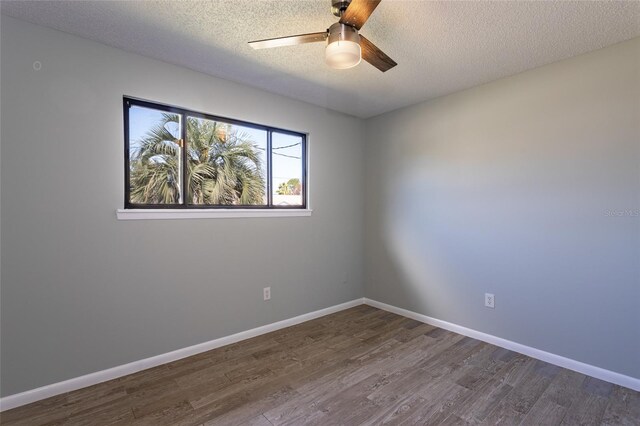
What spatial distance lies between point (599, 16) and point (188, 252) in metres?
3.24

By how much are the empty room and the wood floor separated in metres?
0.02

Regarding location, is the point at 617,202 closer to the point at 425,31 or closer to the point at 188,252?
the point at 425,31

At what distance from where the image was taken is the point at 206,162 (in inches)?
106

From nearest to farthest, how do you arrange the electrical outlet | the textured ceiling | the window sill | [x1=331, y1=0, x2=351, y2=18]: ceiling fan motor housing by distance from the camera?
[x1=331, y1=0, x2=351, y2=18]: ceiling fan motor housing, the textured ceiling, the window sill, the electrical outlet

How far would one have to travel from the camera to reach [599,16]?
1.82 meters

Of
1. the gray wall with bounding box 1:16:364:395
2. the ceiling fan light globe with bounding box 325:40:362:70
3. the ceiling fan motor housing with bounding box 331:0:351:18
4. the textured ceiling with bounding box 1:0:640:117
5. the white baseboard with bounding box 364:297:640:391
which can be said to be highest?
the textured ceiling with bounding box 1:0:640:117

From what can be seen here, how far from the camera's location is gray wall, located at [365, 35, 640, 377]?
6.97ft

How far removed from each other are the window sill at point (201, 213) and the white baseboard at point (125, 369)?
109 cm

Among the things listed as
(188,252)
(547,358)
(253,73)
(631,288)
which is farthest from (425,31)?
(547,358)

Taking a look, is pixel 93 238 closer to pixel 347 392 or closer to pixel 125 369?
pixel 125 369

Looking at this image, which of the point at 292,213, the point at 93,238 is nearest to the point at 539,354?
the point at 292,213

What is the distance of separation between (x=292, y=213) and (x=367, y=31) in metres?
1.80

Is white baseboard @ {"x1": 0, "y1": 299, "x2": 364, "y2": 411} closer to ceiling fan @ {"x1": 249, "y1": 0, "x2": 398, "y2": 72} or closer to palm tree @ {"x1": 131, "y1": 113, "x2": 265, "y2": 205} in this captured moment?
palm tree @ {"x1": 131, "y1": 113, "x2": 265, "y2": 205}

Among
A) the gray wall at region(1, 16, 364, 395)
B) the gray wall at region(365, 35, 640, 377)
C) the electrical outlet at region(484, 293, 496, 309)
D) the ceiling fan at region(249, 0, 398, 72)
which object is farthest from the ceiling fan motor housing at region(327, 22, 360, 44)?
the electrical outlet at region(484, 293, 496, 309)
